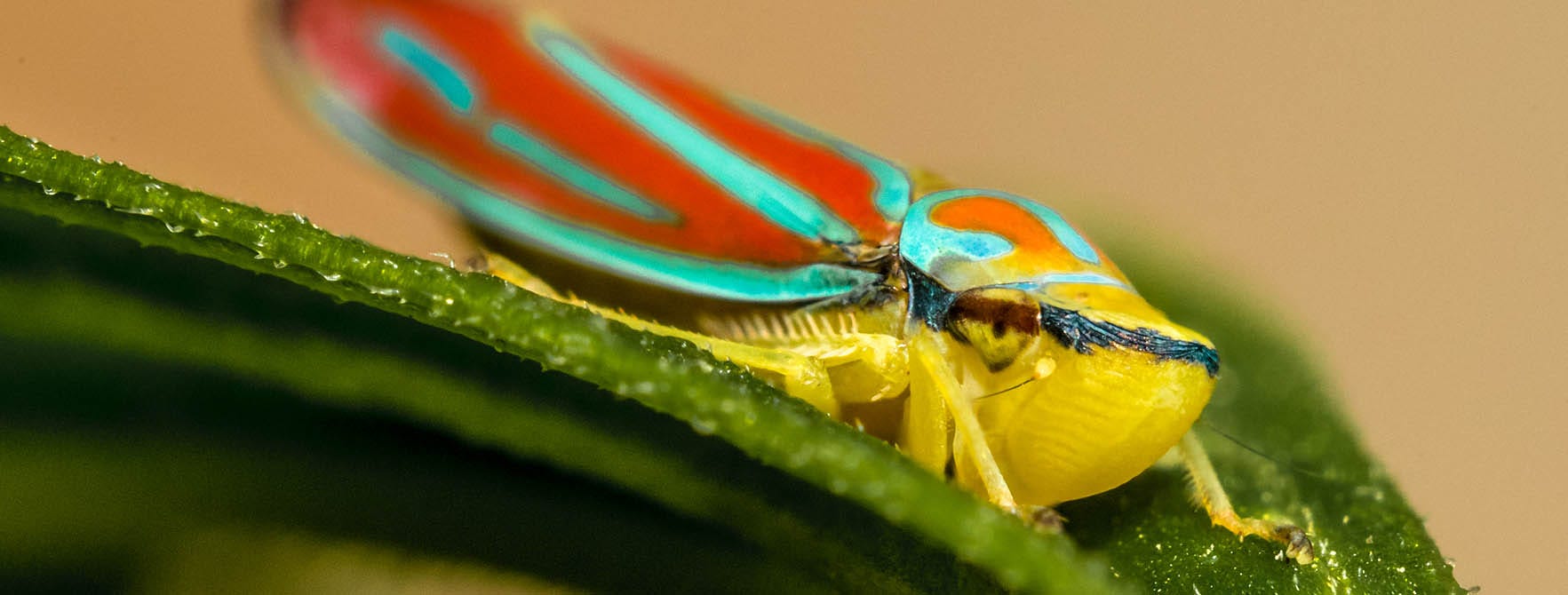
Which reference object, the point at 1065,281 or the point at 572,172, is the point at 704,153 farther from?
the point at 1065,281

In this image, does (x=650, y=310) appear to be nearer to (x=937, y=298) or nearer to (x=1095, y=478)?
(x=937, y=298)

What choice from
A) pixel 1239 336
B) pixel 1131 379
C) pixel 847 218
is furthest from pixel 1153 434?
pixel 1239 336

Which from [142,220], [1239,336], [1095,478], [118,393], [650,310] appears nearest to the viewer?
[142,220]

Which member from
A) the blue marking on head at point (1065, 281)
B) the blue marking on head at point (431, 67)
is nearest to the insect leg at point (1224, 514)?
the blue marking on head at point (1065, 281)

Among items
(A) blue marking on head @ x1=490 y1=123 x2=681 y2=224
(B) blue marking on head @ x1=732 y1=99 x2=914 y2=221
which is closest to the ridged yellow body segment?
(B) blue marking on head @ x1=732 y1=99 x2=914 y2=221

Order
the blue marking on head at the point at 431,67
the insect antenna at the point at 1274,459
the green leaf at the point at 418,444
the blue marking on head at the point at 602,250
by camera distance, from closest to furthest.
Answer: the green leaf at the point at 418,444 < the insect antenna at the point at 1274,459 < the blue marking on head at the point at 602,250 < the blue marking on head at the point at 431,67

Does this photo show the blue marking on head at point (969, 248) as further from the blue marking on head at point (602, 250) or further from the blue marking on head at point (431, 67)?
the blue marking on head at point (431, 67)

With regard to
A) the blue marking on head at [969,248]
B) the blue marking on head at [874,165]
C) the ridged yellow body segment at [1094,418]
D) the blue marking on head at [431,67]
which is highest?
the blue marking on head at [431,67]
